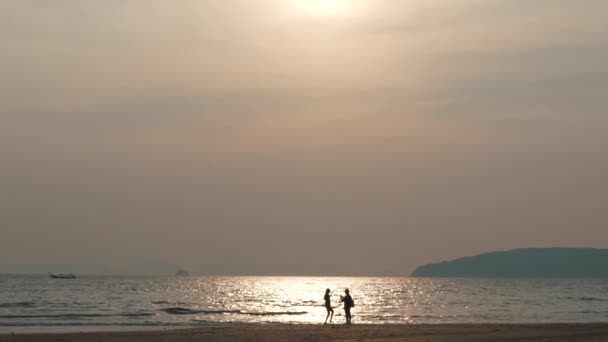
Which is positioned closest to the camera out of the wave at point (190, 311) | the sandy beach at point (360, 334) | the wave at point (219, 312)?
the sandy beach at point (360, 334)

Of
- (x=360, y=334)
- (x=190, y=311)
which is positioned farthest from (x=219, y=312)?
(x=360, y=334)

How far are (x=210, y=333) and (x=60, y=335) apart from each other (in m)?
6.75

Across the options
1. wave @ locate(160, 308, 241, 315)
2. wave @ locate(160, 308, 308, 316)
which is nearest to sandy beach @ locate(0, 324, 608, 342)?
wave @ locate(160, 308, 308, 316)

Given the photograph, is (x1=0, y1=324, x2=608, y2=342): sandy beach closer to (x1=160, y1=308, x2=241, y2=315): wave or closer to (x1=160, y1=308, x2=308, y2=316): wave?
(x1=160, y1=308, x2=308, y2=316): wave

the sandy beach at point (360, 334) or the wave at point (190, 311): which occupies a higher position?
the wave at point (190, 311)

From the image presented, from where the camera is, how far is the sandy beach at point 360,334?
3379 centimetres

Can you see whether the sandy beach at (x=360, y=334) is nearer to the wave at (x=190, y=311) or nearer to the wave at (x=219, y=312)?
the wave at (x=219, y=312)

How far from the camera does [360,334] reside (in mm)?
35562

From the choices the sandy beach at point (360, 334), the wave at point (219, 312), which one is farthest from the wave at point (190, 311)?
the sandy beach at point (360, 334)

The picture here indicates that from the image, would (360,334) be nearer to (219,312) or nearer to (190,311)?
(219,312)

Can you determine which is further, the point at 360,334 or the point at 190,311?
the point at 190,311

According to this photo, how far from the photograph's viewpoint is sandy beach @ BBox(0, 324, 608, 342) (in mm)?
33787

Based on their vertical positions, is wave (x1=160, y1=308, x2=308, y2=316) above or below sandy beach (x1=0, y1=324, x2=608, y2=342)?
above

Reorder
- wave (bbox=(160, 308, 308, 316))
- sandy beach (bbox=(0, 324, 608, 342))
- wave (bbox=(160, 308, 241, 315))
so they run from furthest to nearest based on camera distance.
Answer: wave (bbox=(160, 308, 241, 315)) < wave (bbox=(160, 308, 308, 316)) < sandy beach (bbox=(0, 324, 608, 342))
